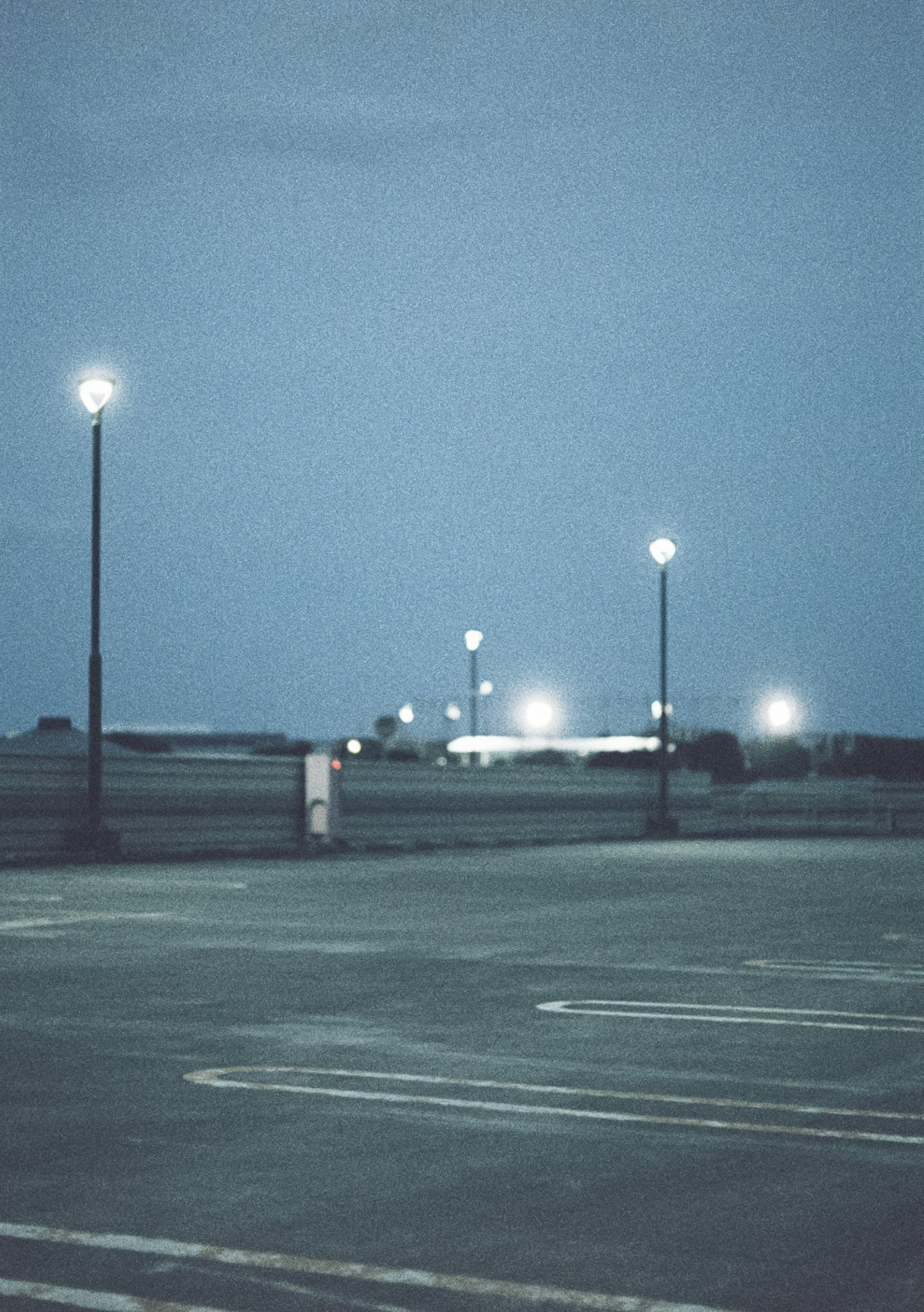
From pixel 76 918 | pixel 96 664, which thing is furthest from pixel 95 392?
pixel 76 918

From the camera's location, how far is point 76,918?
17.3m

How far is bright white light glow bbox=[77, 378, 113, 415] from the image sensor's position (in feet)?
94.5

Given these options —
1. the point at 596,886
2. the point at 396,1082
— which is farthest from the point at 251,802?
the point at 396,1082

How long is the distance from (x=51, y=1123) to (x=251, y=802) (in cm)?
2662

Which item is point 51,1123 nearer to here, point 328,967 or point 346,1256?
point 346,1256

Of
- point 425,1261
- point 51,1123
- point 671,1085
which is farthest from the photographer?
point 671,1085

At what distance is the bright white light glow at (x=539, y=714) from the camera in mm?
117938

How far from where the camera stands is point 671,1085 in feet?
26.8

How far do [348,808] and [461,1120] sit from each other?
2938 centimetres

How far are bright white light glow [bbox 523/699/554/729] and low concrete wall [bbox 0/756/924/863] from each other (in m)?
63.1

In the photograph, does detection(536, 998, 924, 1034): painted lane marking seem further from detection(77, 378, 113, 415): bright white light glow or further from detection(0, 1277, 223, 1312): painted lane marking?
detection(77, 378, 113, 415): bright white light glow

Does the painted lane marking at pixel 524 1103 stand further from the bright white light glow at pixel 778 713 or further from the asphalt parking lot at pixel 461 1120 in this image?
the bright white light glow at pixel 778 713

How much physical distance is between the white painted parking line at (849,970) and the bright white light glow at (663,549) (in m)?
→ 30.2

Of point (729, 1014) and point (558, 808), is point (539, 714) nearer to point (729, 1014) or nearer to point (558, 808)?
point (558, 808)
